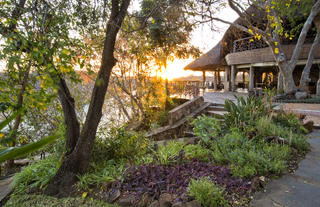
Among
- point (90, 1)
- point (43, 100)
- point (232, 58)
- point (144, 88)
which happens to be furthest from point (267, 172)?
point (232, 58)

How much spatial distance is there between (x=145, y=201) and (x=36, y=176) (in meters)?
2.03

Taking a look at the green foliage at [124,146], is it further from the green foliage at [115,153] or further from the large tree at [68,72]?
the large tree at [68,72]

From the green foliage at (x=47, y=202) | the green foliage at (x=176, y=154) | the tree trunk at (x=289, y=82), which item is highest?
the tree trunk at (x=289, y=82)

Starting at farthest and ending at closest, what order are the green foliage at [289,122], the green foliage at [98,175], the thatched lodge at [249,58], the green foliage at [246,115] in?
the thatched lodge at [249,58] < the green foliage at [289,122] < the green foliage at [246,115] < the green foliage at [98,175]

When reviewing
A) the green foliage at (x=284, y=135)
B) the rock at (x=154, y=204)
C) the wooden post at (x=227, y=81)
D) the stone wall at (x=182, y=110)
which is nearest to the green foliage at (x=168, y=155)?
the rock at (x=154, y=204)

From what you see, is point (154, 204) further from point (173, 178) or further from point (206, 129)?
point (206, 129)

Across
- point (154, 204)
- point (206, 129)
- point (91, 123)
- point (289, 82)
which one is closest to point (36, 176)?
point (91, 123)

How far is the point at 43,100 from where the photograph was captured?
2.54 meters

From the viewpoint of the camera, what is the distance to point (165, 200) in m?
2.00

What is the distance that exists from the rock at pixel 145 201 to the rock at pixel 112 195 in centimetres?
34

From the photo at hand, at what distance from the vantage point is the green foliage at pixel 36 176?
8.87 feet

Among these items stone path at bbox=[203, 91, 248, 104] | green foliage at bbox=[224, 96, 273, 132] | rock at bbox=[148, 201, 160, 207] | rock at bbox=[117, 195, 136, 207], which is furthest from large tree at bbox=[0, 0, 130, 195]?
stone path at bbox=[203, 91, 248, 104]

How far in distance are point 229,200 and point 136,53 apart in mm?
5679

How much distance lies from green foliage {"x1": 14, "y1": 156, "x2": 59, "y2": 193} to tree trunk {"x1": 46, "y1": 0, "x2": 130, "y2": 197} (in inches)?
8.3
